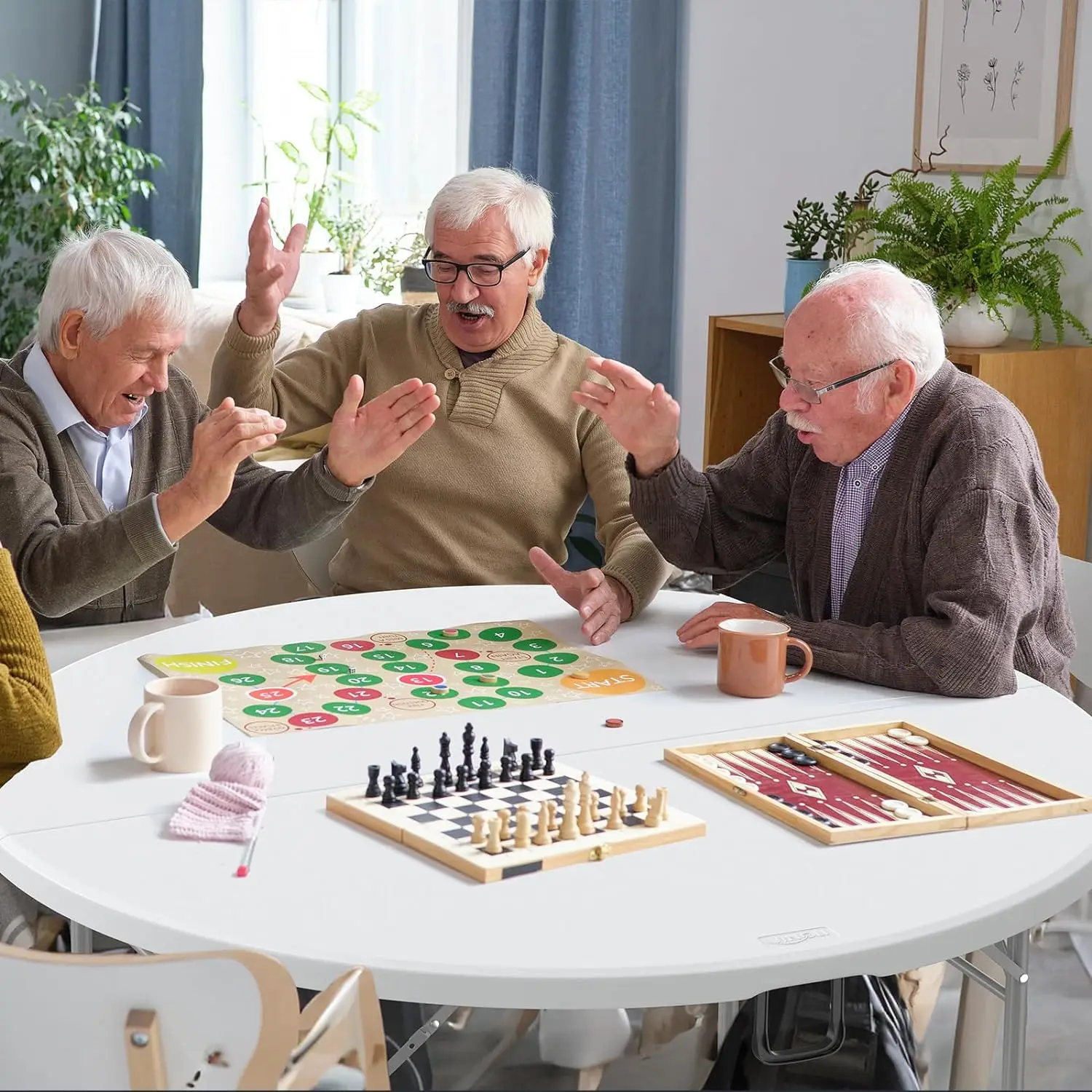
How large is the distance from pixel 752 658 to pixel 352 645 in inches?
20.7

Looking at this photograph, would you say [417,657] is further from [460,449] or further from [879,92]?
[879,92]

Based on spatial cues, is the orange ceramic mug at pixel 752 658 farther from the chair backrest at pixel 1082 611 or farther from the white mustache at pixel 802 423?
the chair backrest at pixel 1082 611

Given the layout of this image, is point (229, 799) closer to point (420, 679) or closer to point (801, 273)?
point (420, 679)

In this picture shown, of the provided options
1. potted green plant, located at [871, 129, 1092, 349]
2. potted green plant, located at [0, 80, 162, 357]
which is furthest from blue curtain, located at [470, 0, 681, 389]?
potted green plant, located at [0, 80, 162, 357]

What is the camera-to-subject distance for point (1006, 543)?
69.8 inches

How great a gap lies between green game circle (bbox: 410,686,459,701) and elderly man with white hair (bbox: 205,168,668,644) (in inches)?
29.9

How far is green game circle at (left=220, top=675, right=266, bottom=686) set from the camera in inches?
66.6

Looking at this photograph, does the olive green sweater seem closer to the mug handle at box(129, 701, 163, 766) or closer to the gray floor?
the gray floor

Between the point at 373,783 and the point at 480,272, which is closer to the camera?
the point at 373,783

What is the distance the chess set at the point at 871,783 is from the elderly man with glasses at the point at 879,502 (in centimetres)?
20

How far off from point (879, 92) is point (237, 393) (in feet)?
6.42

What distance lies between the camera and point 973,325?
3.04 meters

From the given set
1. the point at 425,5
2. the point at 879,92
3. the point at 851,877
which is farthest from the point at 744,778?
the point at 425,5

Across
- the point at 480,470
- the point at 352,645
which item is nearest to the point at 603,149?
the point at 480,470
